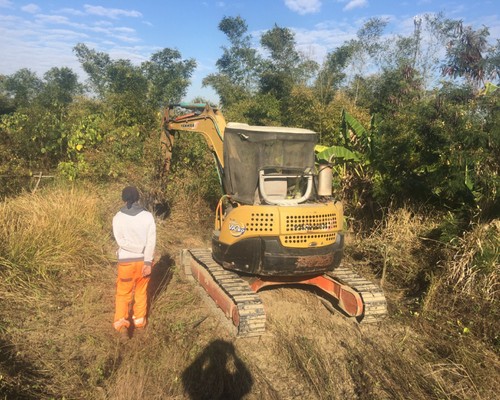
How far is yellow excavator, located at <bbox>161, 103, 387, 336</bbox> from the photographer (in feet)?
14.1

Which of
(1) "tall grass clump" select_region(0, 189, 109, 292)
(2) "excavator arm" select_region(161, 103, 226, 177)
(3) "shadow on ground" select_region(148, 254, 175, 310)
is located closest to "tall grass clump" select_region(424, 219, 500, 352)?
(2) "excavator arm" select_region(161, 103, 226, 177)

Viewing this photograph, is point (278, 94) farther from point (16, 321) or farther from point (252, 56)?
point (16, 321)

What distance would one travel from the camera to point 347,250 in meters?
6.86

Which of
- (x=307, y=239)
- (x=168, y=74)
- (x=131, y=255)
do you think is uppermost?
(x=168, y=74)

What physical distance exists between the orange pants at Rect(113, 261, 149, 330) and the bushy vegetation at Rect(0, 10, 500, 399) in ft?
0.80

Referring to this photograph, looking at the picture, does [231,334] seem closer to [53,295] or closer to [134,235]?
[134,235]

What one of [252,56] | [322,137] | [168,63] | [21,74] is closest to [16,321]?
[322,137]

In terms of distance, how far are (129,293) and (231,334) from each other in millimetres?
1164

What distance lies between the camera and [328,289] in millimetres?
5043

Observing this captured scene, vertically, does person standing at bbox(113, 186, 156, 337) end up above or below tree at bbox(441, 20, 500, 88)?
below

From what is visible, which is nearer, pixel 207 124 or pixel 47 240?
pixel 47 240

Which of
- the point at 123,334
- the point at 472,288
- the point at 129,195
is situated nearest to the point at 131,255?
the point at 129,195

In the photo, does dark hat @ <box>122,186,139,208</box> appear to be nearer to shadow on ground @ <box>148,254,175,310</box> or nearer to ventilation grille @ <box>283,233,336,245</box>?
shadow on ground @ <box>148,254,175,310</box>

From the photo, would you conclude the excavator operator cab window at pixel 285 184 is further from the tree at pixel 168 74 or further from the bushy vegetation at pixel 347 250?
the tree at pixel 168 74
